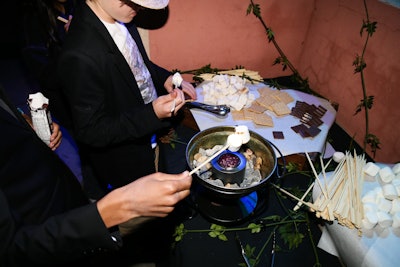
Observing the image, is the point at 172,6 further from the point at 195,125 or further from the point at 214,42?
the point at 195,125

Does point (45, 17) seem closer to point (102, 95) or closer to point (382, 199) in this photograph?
point (102, 95)

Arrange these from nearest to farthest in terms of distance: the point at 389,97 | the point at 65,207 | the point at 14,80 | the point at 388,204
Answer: the point at 65,207 < the point at 388,204 < the point at 389,97 < the point at 14,80

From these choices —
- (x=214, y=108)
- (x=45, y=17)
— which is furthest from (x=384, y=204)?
(x=45, y=17)

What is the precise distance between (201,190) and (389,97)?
82.9 inches

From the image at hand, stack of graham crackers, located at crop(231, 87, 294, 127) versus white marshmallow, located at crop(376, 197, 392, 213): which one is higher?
stack of graham crackers, located at crop(231, 87, 294, 127)

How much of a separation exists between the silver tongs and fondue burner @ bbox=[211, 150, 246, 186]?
0.85 metres

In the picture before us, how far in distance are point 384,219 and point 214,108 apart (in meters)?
1.71

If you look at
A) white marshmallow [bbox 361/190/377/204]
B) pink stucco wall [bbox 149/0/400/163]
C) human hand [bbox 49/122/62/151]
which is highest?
pink stucco wall [bbox 149/0/400/163]

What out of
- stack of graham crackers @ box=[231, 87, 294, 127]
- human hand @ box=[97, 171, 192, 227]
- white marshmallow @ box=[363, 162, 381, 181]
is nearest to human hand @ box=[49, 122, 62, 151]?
human hand @ box=[97, 171, 192, 227]

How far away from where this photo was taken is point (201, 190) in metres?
2.36

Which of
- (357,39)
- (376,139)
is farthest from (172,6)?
(376,139)

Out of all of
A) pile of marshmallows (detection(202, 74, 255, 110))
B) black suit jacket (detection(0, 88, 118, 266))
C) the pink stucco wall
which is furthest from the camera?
pile of marshmallows (detection(202, 74, 255, 110))

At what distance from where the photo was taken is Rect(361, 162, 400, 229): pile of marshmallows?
175 cm

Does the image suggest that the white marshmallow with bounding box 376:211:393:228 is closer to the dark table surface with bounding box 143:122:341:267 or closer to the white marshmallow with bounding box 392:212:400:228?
the white marshmallow with bounding box 392:212:400:228
